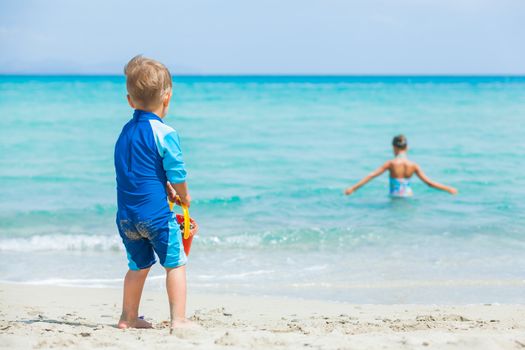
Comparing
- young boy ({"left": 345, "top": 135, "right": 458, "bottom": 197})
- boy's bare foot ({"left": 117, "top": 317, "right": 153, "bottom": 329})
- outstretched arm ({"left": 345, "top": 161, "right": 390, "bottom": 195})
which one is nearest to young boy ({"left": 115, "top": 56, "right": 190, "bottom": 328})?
boy's bare foot ({"left": 117, "top": 317, "right": 153, "bottom": 329})

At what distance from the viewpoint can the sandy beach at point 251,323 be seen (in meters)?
3.38

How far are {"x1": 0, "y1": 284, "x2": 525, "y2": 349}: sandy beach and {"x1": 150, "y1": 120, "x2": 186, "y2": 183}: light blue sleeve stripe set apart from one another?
845 mm

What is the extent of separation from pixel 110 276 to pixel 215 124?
1633 centimetres

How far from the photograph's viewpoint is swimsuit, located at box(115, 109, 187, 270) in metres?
3.55

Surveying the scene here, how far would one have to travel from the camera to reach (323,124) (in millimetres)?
22609

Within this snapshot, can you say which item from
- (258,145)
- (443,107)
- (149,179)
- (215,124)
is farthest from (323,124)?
(149,179)

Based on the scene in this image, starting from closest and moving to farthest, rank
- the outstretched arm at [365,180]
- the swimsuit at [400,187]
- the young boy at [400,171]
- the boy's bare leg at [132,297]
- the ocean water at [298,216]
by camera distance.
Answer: the boy's bare leg at [132,297], the ocean water at [298,216], the outstretched arm at [365,180], the young boy at [400,171], the swimsuit at [400,187]

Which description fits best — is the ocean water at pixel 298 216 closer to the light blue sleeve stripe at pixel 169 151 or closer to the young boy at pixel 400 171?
the young boy at pixel 400 171

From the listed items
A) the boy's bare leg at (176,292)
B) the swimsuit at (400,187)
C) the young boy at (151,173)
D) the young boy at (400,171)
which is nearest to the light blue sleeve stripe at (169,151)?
the young boy at (151,173)

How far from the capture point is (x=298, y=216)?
918cm

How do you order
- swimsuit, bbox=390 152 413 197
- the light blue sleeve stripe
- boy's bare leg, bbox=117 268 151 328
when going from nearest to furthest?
the light blue sleeve stripe → boy's bare leg, bbox=117 268 151 328 → swimsuit, bbox=390 152 413 197

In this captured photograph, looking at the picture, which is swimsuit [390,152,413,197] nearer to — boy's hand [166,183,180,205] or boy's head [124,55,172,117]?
boy's hand [166,183,180,205]

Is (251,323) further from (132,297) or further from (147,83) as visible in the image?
(147,83)

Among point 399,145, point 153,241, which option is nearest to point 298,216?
point 399,145
